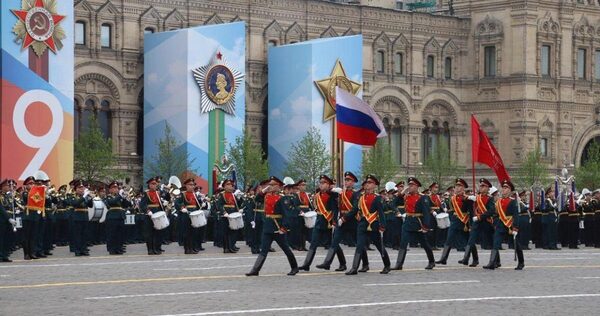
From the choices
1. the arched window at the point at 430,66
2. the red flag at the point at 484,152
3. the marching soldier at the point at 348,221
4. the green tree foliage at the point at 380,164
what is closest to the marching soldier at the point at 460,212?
the red flag at the point at 484,152

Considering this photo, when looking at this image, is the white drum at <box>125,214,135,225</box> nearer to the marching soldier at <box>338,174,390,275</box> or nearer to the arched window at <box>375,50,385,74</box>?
the marching soldier at <box>338,174,390,275</box>

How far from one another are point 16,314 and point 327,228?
11.4m

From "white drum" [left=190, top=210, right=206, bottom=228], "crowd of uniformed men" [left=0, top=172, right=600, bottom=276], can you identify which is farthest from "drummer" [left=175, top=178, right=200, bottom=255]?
"white drum" [left=190, top=210, right=206, bottom=228]

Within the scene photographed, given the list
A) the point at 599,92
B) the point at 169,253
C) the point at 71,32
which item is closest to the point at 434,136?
the point at 599,92

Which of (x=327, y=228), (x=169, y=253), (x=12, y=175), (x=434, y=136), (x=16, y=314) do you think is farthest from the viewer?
(x=434, y=136)

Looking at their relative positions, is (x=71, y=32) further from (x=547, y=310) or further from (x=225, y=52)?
(x=547, y=310)

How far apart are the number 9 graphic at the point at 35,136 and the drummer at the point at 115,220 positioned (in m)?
15.4

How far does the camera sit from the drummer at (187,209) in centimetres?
4159

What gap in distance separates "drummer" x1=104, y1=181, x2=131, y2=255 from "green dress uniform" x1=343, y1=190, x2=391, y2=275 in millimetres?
10814

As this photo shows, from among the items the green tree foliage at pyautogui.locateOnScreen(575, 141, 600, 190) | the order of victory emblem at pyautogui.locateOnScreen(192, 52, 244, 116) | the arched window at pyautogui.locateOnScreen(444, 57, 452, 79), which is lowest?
the green tree foliage at pyautogui.locateOnScreen(575, 141, 600, 190)

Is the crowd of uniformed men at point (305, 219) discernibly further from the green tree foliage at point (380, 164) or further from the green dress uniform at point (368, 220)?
the green tree foliage at point (380, 164)

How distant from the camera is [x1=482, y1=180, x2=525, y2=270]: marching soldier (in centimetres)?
3378

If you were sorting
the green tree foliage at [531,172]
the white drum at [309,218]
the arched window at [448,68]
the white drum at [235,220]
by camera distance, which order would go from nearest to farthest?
the white drum at [235,220]
the white drum at [309,218]
the green tree foliage at [531,172]
the arched window at [448,68]

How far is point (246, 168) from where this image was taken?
67125 mm
